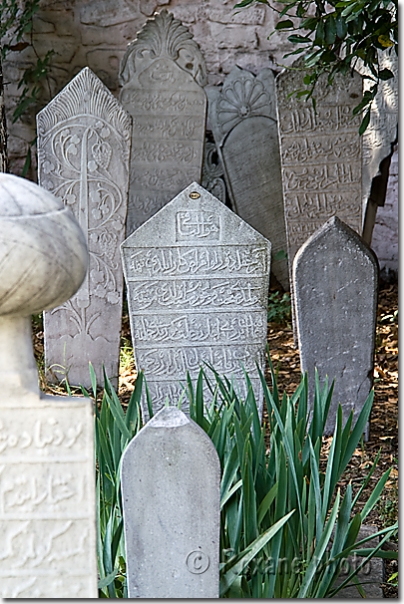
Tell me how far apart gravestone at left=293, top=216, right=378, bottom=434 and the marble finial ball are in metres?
2.22

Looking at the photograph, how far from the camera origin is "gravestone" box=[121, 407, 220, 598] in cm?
187

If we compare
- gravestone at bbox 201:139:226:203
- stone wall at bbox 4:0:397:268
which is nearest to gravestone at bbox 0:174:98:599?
gravestone at bbox 201:139:226:203

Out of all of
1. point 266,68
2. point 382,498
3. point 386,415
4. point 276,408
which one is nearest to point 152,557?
point 276,408

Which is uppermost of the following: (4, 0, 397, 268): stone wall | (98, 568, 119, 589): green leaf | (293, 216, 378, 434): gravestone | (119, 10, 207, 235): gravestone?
(4, 0, 397, 268): stone wall

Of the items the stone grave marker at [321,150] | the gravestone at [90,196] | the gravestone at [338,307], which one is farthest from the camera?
the stone grave marker at [321,150]

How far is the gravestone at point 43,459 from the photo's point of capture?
147 cm

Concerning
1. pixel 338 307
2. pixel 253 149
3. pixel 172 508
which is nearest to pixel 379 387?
pixel 338 307

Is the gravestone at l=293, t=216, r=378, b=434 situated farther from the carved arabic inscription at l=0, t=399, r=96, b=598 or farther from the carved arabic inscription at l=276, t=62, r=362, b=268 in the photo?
the carved arabic inscription at l=0, t=399, r=96, b=598

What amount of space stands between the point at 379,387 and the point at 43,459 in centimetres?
339

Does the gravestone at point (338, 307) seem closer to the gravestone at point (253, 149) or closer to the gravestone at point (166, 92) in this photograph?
the gravestone at point (166, 92)

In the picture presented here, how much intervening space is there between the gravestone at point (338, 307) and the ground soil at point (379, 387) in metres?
0.25

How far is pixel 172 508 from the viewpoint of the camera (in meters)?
1.91

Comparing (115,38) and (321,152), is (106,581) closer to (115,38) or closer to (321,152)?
(321,152)

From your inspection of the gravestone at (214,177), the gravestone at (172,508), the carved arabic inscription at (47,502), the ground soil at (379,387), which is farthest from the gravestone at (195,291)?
the gravestone at (214,177)
